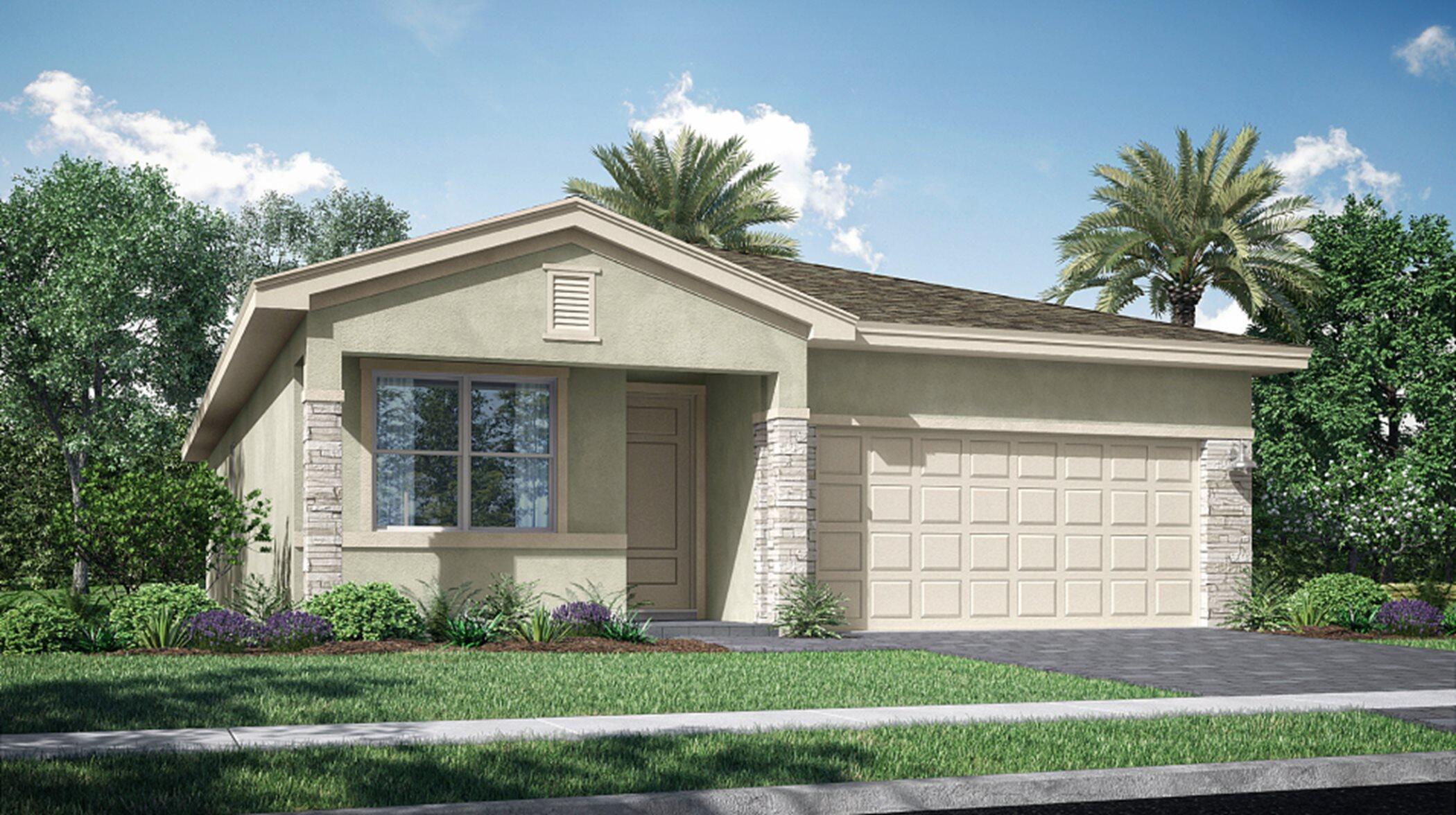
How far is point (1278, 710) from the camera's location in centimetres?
995

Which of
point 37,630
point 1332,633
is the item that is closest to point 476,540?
point 37,630

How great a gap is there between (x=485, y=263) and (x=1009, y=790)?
10405 millimetres

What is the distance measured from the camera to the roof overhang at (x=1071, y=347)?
1809cm

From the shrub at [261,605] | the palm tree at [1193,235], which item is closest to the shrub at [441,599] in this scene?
the shrub at [261,605]

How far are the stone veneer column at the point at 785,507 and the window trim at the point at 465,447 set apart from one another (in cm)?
Answer: 259

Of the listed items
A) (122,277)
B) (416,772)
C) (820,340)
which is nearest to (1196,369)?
(820,340)

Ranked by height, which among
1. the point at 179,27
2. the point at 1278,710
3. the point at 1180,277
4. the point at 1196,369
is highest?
the point at 179,27

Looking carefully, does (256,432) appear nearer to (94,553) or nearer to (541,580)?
(94,553)

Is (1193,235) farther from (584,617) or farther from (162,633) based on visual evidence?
(162,633)

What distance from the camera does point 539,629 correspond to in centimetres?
1483

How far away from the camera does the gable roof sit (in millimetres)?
19125

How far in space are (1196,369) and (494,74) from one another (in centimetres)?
1868

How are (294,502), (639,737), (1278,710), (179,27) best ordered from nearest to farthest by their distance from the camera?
(639,737)
(1278,710)
(294,502)
(179,27)

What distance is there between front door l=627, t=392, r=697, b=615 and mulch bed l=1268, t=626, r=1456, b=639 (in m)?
7.92
